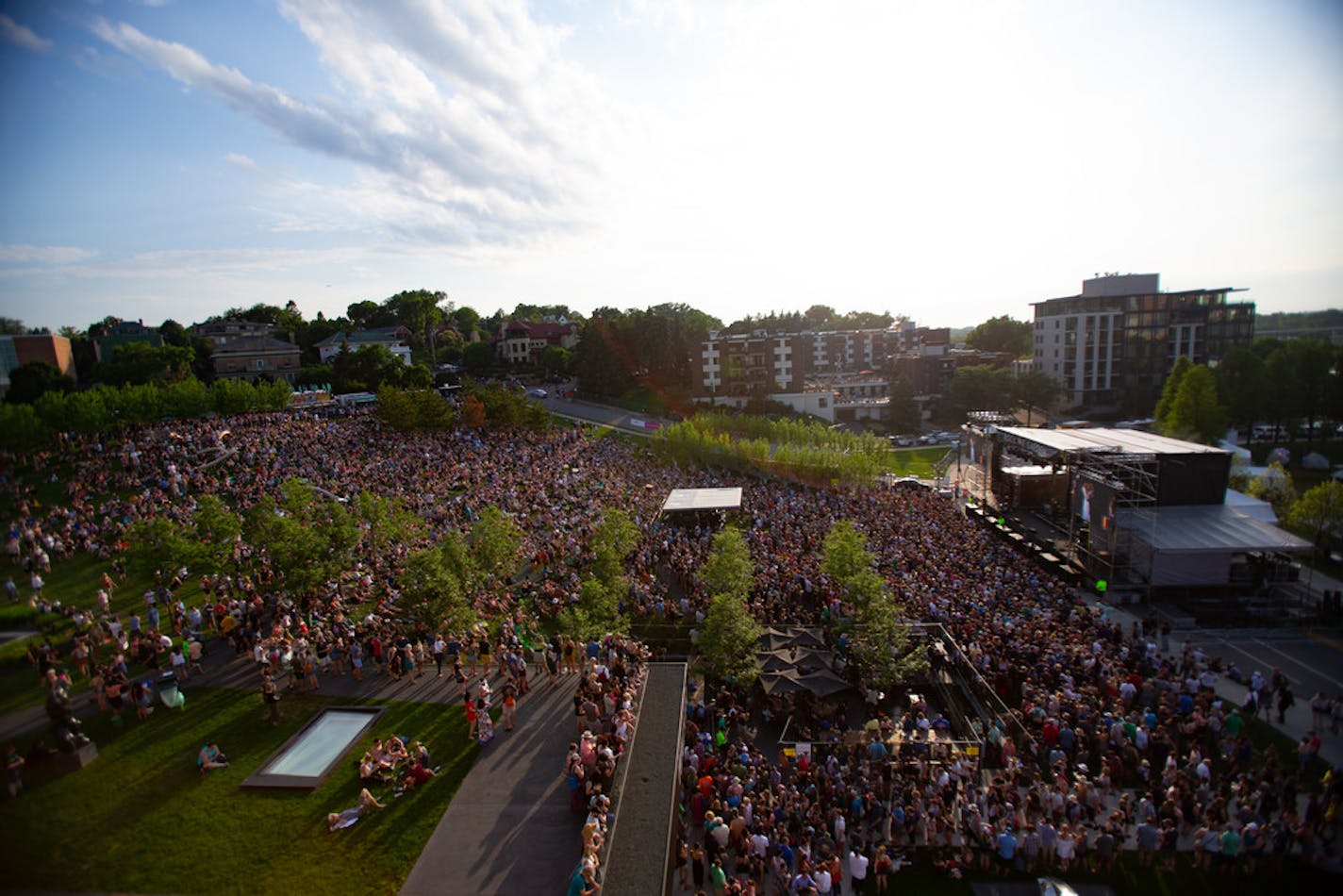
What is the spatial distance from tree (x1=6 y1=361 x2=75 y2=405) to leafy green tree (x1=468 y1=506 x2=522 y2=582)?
1098 cm

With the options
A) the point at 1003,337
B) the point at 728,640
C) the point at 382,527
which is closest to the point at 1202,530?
the point at 728,640

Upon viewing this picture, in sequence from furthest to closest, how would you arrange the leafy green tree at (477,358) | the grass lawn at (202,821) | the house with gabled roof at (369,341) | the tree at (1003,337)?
the tree at (1003,337) < the leafy green tree at (477,358) < the house with gabled roof at (369,341) < the grass lawn at (202,821)

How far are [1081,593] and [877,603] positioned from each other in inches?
497

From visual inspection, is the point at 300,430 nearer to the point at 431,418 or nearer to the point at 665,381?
the point at 431,418

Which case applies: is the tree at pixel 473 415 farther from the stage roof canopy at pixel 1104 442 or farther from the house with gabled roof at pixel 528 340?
the house with gabled roof at pixel 528 340

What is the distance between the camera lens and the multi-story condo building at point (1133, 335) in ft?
235

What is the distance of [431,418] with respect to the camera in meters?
48.7

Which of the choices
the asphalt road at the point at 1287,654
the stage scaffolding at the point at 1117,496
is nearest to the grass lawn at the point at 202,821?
the asphalt road at the point at 1287,654

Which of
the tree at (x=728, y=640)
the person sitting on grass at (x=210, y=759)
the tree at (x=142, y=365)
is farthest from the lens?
the tree at (x=142, y=365)

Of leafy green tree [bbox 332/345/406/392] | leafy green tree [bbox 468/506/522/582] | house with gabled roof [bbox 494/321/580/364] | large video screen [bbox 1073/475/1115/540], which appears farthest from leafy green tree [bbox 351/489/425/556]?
house with gabled roof [bbox 494/321/580/364]

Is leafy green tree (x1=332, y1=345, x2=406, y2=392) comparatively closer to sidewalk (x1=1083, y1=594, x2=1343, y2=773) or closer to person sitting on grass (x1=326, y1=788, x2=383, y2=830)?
person sitting on grass (x1=326, y1=788, x2=383, y2=830)

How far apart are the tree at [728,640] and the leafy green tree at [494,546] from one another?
25.1 ft

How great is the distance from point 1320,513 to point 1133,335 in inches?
2148

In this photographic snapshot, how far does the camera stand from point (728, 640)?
16984mm
